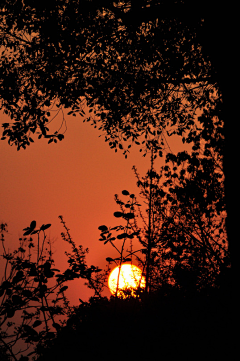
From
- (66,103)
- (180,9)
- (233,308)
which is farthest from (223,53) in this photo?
(66,103)

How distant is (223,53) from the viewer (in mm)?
3836

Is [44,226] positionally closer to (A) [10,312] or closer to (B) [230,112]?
(A) [10,312]

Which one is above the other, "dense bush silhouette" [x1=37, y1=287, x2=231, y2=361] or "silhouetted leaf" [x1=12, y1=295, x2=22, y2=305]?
"silhouetted leaf" [x1=12, y1=295, x2=22, y2=305]

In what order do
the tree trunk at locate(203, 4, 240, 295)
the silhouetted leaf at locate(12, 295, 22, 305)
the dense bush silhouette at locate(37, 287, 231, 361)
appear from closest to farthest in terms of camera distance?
1. the tree trunk at locate(203, 4, 240, 295)
2. the silhouetted leaf at locate(12, 295, 22, 305)
3. the dense bush silhouette at locate(37, 287, 231, 361)

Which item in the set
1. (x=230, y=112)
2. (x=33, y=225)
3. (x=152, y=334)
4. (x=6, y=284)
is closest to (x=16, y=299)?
(x=6, y=284)

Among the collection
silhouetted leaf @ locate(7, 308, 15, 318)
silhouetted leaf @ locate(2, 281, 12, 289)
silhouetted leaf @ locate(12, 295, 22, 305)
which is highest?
silhouetted leaf @ locate(2, 281, 12, 289)

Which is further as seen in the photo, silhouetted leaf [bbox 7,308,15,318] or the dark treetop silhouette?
the dark treetop silhouette

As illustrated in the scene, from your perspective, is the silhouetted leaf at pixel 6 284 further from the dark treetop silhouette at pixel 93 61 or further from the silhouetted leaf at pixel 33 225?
the dark treetop silhouette at pixel 93 61

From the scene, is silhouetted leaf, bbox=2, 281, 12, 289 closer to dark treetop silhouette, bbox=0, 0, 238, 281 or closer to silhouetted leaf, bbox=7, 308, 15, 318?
silhouetted leaf, bbox=7, 308, 15, 318

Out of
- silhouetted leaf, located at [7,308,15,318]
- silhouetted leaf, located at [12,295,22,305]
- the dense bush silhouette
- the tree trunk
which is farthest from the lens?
the dense bush silhouette

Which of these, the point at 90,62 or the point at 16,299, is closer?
the point at 16,299

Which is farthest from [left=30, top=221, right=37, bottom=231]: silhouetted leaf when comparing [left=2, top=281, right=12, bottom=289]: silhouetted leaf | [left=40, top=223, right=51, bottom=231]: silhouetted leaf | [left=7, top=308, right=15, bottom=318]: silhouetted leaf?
[left=7, top=308, right=15, bottom=318]: silhouetted leaf

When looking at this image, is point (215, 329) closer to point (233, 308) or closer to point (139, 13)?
point (233, 308)

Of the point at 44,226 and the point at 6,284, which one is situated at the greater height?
the point at 44,226
